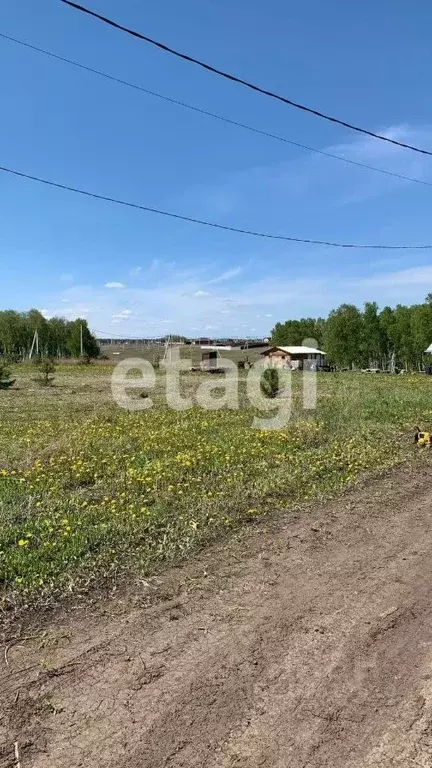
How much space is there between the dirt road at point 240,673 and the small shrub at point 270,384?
13.9 metres

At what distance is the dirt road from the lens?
89.1 inches

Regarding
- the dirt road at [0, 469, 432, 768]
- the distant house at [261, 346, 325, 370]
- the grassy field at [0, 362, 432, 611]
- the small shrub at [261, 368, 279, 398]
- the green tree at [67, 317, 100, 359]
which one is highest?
the green tree at [67, 317, 100, 359]

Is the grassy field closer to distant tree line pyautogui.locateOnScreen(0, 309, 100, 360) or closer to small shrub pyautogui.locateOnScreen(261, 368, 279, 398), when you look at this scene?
small shrub pyautogui.locateOnScreen(261, 368, 279, 398)

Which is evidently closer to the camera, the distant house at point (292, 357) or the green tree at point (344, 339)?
the distant house at point (292, 357)

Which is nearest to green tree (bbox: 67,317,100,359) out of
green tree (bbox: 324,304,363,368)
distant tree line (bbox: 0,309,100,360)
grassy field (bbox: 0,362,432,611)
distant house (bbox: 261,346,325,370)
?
distant tree line (bbox: 0,309,100,360)

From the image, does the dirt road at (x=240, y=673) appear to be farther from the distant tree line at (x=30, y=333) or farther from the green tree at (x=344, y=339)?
the distant tree line at (x=30, y=333)

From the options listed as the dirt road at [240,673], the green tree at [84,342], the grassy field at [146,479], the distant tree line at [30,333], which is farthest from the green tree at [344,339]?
the dirt road at [240,673]

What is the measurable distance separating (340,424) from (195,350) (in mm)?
50099

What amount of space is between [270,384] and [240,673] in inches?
614

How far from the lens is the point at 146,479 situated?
6672 mm

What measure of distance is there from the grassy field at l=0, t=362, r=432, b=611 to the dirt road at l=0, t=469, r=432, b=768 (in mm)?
602

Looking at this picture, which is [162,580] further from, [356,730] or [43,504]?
[43,504]

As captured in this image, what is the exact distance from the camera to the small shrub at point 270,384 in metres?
18.2

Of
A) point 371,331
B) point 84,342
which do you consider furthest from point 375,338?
point 84,342
